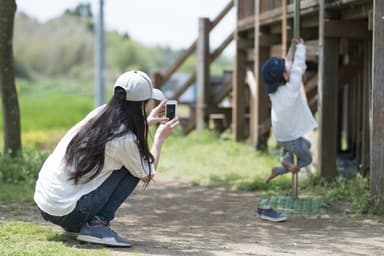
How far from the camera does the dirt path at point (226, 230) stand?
19.5ft

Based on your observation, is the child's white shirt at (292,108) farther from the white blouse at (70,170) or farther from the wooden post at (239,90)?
the wooden post at (239,90)

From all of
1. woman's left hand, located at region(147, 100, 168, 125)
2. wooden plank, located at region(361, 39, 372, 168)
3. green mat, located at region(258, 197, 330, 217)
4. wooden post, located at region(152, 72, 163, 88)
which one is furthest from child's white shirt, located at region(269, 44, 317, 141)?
wooden post, located at region(152, 72, 163, 88)

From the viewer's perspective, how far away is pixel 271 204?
313 inches

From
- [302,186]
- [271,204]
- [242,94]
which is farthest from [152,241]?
[242,94]

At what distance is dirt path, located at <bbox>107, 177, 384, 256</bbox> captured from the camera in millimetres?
5948

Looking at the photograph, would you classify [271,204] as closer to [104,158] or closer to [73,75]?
[104,158]

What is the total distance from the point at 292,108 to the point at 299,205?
96 cm

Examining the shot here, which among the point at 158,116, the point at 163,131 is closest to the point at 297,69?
the point at 158,116

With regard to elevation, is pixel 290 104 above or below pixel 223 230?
above

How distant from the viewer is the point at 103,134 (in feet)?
18.4

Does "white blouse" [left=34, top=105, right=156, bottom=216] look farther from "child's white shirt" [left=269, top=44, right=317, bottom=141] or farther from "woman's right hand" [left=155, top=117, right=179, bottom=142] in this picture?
"child's white shirt" [left=269, top=44, right=317, bottom=141]

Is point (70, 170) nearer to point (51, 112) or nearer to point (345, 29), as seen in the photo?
point (345, 29)

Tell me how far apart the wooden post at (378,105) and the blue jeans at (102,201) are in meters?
2.61

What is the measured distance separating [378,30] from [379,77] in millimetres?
425
